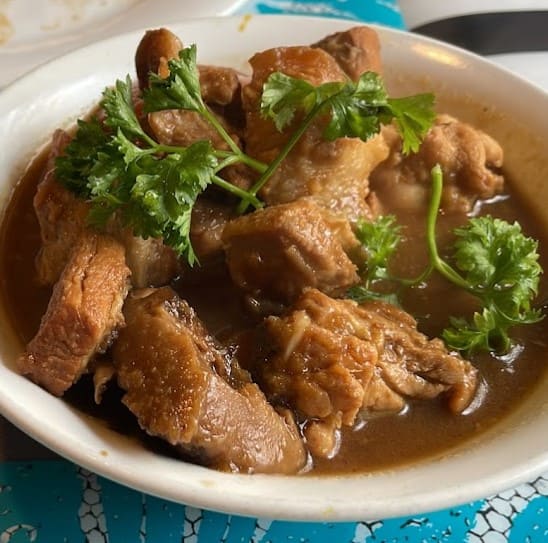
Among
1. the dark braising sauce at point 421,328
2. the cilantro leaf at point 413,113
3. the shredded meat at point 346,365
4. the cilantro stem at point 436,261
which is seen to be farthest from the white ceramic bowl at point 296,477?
the cilantro leaf at point 413,113

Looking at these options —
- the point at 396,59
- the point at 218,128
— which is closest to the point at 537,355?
the point at 218,128

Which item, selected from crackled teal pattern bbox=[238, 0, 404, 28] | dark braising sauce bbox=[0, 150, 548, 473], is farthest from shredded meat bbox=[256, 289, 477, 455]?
crackled teal pattern bbox=[238, 0, 404, 28]

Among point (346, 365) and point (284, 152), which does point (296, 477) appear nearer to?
point (346, 365)

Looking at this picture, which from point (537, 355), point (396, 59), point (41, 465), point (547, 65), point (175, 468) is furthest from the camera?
point (547, 65)

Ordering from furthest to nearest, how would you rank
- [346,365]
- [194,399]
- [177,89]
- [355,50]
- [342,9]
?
[342,9], [355,50], [177,89], [346,365], [194,399]

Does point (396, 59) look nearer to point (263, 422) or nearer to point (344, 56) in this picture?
point (344, 56)

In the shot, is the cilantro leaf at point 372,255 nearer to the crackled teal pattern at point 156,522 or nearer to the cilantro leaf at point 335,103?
the cilantro leaf at point 335,103

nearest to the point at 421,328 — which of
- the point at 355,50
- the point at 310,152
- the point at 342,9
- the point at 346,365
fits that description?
the point at 346,365
